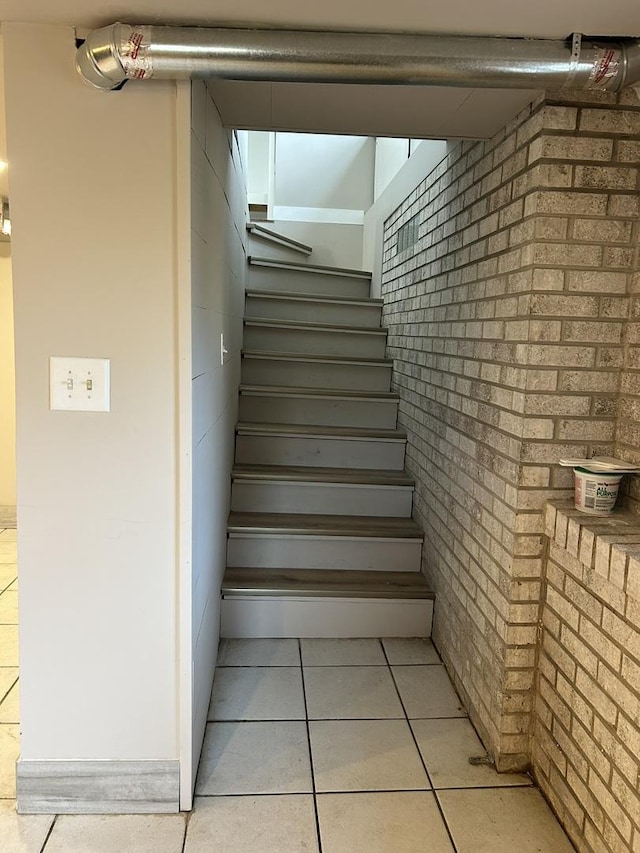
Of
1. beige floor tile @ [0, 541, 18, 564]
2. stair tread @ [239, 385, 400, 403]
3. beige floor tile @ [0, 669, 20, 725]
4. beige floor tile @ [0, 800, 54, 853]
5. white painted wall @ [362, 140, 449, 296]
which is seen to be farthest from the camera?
beige floor tile @ [0, 541, 18, 564]

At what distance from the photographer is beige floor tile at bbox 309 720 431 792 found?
1.91m

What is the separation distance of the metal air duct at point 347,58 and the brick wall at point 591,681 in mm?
1154

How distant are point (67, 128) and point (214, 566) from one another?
5.07 ft

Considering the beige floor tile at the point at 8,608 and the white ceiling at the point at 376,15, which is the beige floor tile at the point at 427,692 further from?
the white ceiling at the point at 376,15

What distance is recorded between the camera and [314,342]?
3977 millimetres

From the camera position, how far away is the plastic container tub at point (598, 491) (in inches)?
66.9

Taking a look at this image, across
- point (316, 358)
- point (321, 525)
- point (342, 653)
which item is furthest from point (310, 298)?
point (342, 653)

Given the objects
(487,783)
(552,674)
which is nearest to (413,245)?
(552,674)

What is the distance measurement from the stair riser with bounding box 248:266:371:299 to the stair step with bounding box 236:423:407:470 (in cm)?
139

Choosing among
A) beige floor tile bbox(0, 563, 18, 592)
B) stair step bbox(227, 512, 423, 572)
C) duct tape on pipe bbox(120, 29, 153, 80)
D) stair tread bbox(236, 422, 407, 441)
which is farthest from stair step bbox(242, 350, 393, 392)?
duct tape on pipe bbox(120, 29, 153, 80)

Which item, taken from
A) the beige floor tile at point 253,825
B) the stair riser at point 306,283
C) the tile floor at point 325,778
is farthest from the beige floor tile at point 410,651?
the stair riser at point 306,283

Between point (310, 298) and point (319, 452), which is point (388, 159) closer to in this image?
point (310, 298)

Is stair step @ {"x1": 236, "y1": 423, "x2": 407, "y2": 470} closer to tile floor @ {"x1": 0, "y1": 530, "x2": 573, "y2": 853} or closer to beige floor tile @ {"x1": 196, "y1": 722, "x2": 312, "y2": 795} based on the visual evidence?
tile floor @ {"x1": 0, "y1": 530, "x2": 573, "y2": 853}

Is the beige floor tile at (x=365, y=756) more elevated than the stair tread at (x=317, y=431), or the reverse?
the stair tread at (x=317, y=431)
